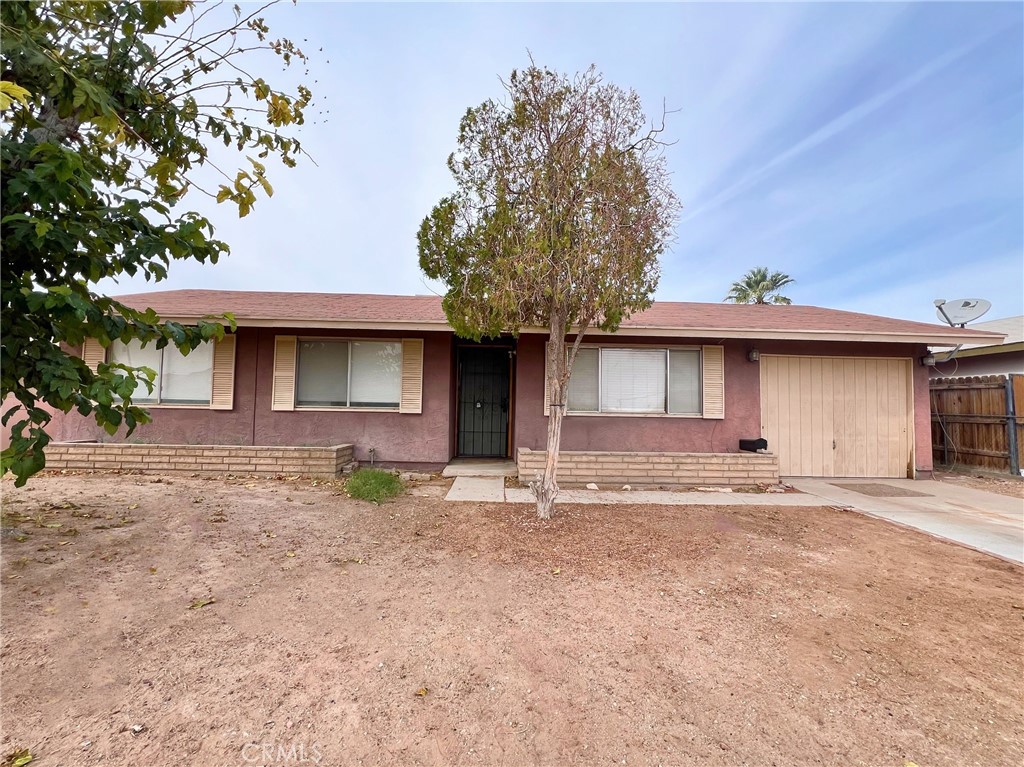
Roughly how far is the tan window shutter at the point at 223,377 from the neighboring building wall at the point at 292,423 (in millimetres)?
93

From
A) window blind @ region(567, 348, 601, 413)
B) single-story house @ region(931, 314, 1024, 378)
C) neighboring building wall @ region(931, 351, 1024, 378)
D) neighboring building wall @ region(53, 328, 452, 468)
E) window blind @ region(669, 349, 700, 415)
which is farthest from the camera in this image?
neighboring building wall @ region(931, 351, 1024, 378)

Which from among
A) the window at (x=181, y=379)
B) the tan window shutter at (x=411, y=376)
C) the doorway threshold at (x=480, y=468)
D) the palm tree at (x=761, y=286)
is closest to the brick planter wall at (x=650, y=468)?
the doorway threshold at (x=480, y=468)

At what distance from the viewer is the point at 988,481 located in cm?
784

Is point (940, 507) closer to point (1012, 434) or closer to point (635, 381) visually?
point (1012, 434)

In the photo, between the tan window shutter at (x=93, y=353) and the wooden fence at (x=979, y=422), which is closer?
the tan window shutter at (x=93, y=353)

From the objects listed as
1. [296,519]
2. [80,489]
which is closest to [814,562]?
[296,519]

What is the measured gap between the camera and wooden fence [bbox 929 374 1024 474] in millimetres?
8078

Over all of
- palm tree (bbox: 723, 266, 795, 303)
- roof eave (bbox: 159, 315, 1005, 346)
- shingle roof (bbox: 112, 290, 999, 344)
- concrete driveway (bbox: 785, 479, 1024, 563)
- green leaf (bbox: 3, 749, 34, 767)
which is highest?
palm tree (bbox: 723, 266, 795, 303)

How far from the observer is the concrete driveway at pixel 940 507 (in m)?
4.59

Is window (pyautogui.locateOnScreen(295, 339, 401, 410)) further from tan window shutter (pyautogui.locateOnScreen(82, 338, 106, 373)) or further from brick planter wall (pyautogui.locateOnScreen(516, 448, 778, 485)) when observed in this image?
tan window shutter (pyautogui.locateOnScreen(82, 338, 106, 373))

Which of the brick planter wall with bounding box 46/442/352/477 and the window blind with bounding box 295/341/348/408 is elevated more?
the window blind with bounding box 295/341/348/408

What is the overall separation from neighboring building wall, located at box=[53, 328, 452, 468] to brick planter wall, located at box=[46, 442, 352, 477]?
30.1 inches
